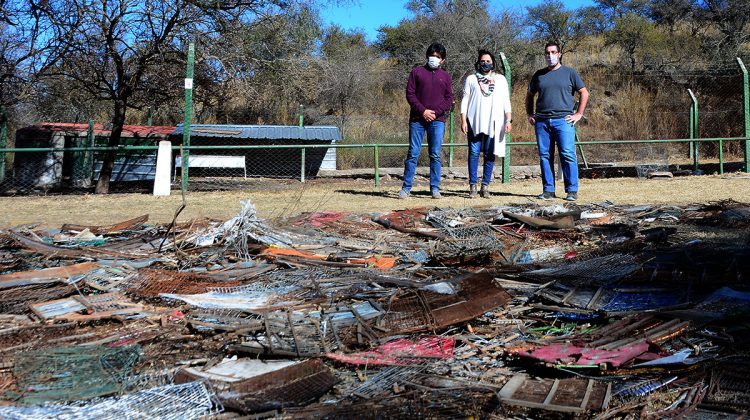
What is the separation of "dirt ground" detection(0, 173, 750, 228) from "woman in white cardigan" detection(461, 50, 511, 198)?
688 millimetres

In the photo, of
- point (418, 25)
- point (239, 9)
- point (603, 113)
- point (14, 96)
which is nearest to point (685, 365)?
point (239, 9)

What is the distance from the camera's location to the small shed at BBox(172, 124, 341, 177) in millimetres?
17438

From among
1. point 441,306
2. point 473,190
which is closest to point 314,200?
point 473,190

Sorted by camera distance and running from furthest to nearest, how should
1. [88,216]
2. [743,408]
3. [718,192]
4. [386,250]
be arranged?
[718,192] < [88,216] < [386,250] < [743,408]

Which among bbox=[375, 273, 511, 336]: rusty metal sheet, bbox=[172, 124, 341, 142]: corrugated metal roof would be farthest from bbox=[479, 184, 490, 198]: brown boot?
bbox=[172, 124, 341, 142]: corrugated metal roof

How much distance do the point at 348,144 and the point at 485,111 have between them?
6.32 meters

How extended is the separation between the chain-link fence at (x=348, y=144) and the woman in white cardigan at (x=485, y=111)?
135 inches

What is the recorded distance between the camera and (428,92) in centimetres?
884

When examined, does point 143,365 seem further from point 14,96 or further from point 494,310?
point 14,96

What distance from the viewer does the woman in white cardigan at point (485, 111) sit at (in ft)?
29.0

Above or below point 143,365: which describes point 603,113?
above

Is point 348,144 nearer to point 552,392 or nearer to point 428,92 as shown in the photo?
point 428,92

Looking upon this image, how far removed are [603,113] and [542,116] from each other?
1886cm

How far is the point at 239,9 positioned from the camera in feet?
45.4
